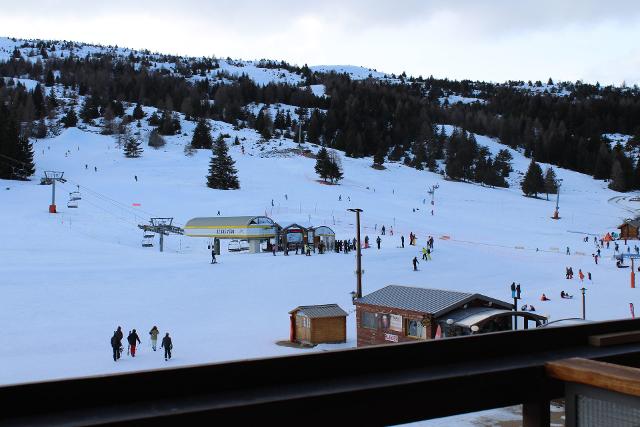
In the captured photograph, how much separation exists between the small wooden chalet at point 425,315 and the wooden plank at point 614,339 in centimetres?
1258

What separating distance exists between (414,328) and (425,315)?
0.70m

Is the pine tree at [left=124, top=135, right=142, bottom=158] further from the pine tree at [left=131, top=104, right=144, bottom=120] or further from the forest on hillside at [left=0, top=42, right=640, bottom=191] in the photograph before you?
the pine tree at [left=131, top=104, right=144, bottom=120]

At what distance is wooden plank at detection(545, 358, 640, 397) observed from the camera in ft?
5.62

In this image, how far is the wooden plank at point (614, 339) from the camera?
2.25m

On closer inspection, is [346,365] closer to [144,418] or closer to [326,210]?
[144,418]

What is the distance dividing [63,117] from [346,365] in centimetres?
10053

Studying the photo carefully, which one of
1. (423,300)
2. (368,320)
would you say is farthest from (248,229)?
(423,300)

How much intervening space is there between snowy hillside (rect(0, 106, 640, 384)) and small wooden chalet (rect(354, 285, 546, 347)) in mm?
1777

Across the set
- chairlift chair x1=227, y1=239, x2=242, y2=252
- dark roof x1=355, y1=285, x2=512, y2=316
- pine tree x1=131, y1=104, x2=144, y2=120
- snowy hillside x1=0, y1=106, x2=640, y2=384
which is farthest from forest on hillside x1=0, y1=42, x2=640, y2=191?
dark roof x1=355, y1=285, x2=512, y2=316

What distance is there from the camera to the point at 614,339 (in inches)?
89.4

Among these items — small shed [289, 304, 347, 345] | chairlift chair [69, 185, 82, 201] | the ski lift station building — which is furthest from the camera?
chairlift chair [69, 185, 82, 201]

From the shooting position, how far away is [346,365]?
5.79 ft

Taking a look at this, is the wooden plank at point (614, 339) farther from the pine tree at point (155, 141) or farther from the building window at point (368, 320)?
the pine tree at point (155, 141)

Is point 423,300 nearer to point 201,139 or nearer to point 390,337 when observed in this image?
point 390,337
